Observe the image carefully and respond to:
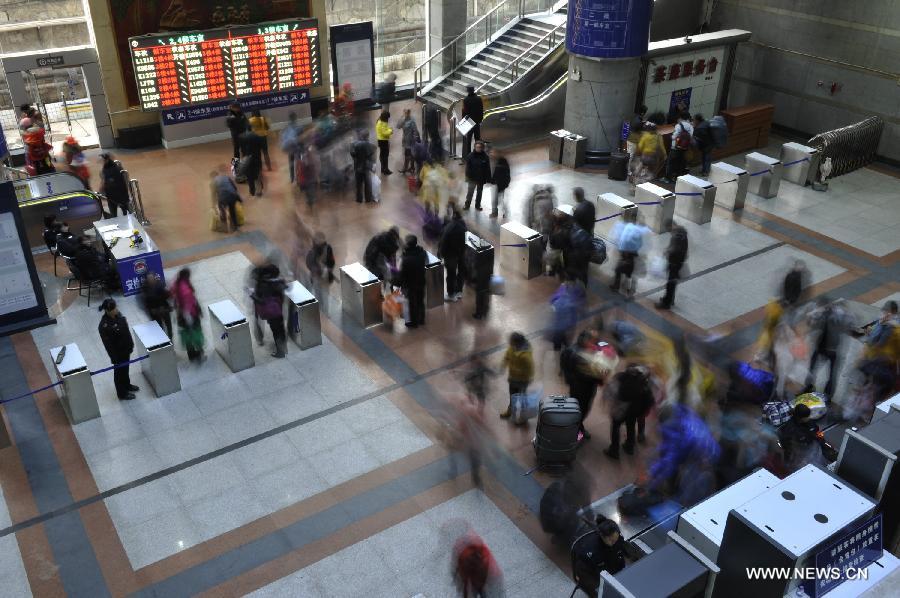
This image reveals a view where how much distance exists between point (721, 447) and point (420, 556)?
342 centimetres

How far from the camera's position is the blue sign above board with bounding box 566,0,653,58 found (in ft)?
57.9

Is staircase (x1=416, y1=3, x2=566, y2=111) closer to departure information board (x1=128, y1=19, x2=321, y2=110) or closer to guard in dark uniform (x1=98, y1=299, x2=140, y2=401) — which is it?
departure information board (x1=128, y1=19, x2=321, y2=110)

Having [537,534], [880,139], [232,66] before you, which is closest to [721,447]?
[537,534]

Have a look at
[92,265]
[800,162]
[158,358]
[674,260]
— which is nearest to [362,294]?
[158,358]

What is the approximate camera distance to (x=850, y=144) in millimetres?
18594

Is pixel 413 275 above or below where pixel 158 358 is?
above

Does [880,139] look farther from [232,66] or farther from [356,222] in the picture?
[232,66]

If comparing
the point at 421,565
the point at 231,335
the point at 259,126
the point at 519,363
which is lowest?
the point at 421,565

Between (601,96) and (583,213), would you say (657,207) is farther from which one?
(601,96)

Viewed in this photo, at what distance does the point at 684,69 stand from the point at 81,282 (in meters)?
14.8

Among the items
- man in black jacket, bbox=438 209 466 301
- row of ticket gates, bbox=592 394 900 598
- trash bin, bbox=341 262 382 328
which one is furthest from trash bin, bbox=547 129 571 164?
row of ticket gates, bbox=592 394 900 598

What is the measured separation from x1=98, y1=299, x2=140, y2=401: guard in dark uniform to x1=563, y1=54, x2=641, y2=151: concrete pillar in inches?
483

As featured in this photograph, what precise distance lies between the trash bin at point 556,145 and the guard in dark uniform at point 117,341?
38.3 feet

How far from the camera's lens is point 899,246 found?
15461mm
